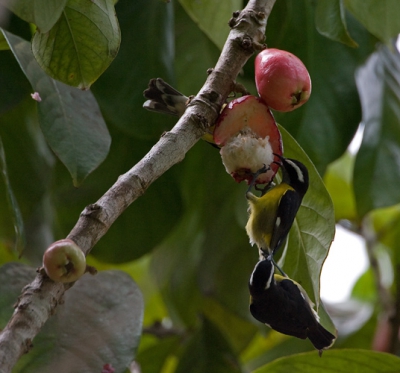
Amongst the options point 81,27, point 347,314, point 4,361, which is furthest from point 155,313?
point 4,361

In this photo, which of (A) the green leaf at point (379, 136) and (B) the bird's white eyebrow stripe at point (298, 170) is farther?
(A) the green leaf at point (379, 136)

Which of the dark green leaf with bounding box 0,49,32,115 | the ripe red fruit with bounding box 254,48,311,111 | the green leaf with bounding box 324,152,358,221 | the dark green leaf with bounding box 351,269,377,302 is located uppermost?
the ripe red fruit with bounding box 254,48,311,111

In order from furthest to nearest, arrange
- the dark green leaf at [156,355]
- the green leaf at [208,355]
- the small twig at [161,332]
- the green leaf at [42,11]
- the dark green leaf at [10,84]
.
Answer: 1. the small twig at [161,332]
2. the dark green leaf at [156,355]
3. the green leaf at [208,355]
4. the dark green leaf at [10,84]
5. the green leaf at [42,11]

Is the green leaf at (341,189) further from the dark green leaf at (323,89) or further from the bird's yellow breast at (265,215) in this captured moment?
the bird's yellow breast at (265,215)

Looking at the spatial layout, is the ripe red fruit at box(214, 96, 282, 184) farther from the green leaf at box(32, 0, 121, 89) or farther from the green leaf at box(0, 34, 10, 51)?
the green leaf at box(0, 34, 10, 51)

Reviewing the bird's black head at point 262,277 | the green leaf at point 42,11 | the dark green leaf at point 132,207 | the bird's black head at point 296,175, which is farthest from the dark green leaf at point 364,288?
the green leaf at point 42,11

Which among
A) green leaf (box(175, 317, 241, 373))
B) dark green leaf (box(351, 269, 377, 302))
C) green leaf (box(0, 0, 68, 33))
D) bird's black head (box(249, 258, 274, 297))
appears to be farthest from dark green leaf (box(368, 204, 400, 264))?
green leaf (box(0, 0, 68, 33))

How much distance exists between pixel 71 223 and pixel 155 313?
2.88 ft

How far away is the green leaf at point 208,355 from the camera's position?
153 cm

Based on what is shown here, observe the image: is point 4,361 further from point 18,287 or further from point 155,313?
point 155,313

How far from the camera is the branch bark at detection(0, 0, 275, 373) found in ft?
1.49

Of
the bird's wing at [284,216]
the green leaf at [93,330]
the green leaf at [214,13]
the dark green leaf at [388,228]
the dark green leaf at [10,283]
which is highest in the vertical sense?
the green leaf at [214,13]

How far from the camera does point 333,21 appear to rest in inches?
40.6

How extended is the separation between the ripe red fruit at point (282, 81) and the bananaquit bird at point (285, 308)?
0.68ft
